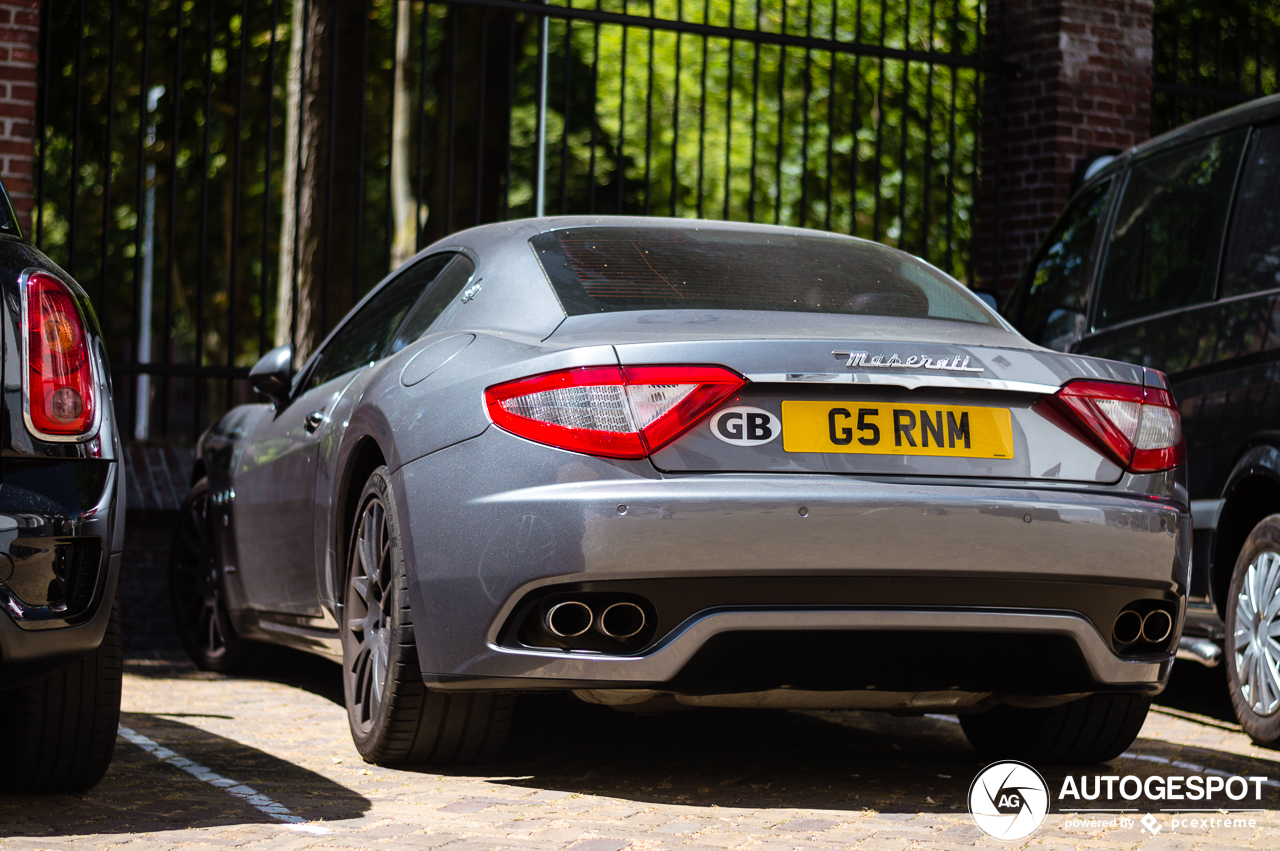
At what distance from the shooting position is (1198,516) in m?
5.54

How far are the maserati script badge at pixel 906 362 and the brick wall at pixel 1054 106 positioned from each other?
6.89 meters

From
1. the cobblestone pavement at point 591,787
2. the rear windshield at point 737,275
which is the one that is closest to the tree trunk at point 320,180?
the cobblestone pavement at point 591,787

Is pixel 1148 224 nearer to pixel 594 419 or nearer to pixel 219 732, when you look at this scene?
pixel 594 419

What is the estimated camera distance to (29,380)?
10.7 ft

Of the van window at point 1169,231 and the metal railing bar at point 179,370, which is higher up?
the van window at point 1169,231

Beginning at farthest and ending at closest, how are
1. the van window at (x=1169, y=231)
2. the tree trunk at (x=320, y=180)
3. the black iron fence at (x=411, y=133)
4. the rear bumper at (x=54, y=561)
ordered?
1. the tree trunk at (x=320, y=180)
2. the black iron fence at (x=411, y=133)
3. the van window at (x=1169, y=231)
4. the rear bumper at (x=54, y=561)

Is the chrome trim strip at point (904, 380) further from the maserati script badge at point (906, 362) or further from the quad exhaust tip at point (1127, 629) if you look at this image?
the quad exhaust tip at point (1127, 629)

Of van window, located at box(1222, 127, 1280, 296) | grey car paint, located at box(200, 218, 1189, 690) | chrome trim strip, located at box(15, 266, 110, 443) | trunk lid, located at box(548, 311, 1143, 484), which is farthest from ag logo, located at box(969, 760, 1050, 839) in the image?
chrome trim strip, located at box(15, 266, 110, 443)

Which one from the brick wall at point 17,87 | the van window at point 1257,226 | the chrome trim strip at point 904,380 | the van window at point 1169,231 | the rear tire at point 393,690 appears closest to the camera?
the chrome trim strip at point 904,380

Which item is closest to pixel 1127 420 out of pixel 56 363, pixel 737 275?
pixel 737 275

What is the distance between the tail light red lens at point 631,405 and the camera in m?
3.51

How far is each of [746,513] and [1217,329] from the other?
8.85ft

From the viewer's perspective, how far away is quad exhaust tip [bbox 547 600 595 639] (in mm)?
3590

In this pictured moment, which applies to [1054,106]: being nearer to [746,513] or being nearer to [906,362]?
[906,362]
